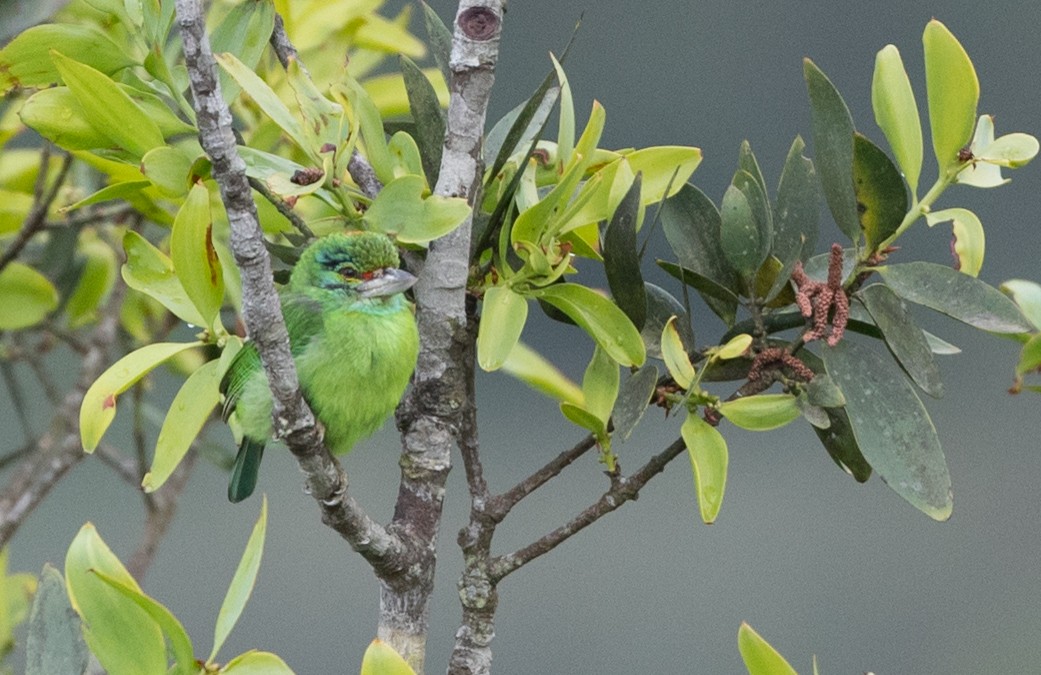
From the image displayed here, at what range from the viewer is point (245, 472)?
164cm

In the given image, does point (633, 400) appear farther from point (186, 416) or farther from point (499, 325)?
point (186, 416)

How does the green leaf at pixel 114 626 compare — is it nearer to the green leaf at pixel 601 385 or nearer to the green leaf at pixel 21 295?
the green leaf at pixel 601 385

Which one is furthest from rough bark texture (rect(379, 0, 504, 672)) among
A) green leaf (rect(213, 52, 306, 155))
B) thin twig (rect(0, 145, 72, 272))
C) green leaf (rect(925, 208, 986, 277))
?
thin twig (rect(0, 145, 72, 272))

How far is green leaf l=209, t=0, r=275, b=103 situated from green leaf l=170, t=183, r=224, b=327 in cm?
23

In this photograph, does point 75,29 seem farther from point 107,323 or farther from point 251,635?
point 251,635

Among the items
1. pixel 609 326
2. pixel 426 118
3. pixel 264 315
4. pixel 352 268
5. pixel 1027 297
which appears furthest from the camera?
pixel 352 268

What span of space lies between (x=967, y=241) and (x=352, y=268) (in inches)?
28.9

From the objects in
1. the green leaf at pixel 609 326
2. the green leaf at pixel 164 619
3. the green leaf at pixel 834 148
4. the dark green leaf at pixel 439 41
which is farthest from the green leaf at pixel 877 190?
the green leaf at pixel 164 619

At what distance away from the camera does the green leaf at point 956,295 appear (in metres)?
1.18

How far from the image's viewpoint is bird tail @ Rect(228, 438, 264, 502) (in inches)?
64.2

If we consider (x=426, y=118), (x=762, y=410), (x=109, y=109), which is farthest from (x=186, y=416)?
(x=762, y=410)

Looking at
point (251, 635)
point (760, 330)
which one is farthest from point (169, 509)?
point (251, 635)

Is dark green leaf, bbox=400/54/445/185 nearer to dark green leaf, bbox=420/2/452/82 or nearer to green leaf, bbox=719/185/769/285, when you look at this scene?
dark green leaf, bbox=420/2/452/82

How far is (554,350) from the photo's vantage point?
419 centimetres
